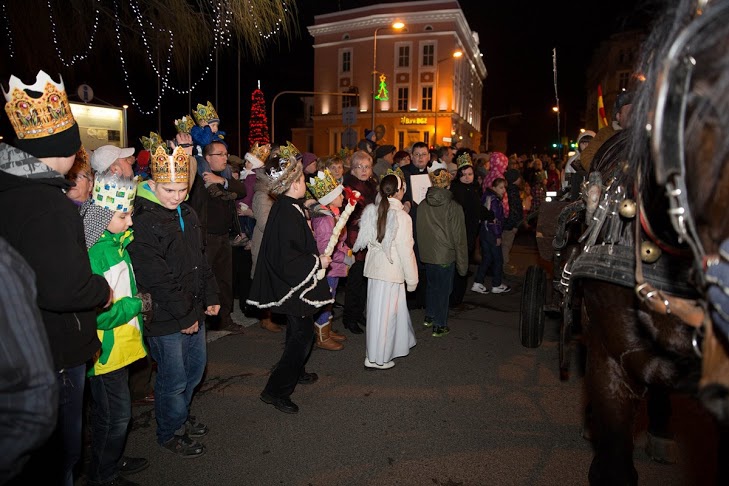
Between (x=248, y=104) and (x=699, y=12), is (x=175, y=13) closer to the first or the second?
(x=699, y=12)

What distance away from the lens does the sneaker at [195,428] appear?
4016mm

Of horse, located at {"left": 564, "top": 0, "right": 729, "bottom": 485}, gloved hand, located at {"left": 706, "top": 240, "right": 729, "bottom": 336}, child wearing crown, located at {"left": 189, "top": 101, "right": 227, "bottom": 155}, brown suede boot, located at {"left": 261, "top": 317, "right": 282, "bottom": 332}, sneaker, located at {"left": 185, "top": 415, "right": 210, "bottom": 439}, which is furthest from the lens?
child wearing crown, located at {"left": 189, "top": 101, "right": 227, "bottom": 155}

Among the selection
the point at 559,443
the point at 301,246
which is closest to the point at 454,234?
the point at 301,246

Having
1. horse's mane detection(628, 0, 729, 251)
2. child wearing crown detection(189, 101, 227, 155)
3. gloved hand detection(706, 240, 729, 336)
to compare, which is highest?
child wearing crown detection(189, 101, 227, 155)

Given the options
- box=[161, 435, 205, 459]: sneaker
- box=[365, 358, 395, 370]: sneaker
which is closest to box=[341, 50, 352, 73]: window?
box=[365, 358, 395, 370]: sneaker

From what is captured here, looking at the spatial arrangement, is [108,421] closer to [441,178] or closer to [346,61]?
[441,178]

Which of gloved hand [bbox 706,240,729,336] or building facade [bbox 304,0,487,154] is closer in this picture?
gloved hand [bbox 706,240,729,336]

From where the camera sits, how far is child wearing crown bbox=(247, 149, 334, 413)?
14.4 feet

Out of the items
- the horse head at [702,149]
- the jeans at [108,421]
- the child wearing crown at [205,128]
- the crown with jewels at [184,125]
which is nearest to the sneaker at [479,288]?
the child wearing crown at [205,128]

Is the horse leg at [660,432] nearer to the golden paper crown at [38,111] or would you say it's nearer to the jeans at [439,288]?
the jeans at [439,288]

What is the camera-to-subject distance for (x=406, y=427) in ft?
13.7

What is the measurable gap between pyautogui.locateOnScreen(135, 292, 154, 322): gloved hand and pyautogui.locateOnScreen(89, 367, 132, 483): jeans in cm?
35

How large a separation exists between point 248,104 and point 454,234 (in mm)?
38564

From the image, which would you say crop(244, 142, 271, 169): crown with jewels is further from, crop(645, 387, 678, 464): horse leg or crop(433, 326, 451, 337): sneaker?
crop(645, 387, 678, 464): horse leg
